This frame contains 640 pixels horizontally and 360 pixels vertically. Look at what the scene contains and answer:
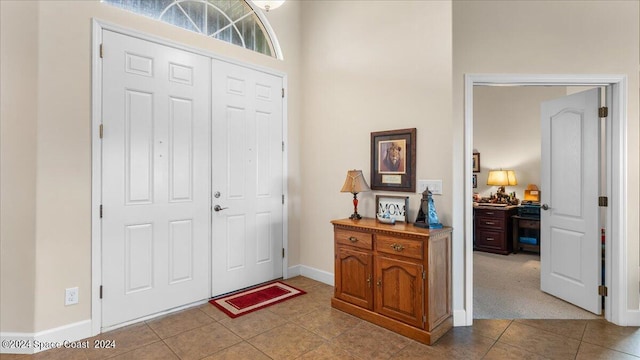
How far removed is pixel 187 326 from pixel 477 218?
184 inches

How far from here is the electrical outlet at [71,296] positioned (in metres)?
2.39

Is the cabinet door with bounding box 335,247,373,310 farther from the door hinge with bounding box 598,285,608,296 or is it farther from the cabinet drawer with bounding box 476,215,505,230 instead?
the cabinet drawer with bounding box 476,215,505,230

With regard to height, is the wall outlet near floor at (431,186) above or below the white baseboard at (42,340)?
above

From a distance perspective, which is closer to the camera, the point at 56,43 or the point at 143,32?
the point at 56,43

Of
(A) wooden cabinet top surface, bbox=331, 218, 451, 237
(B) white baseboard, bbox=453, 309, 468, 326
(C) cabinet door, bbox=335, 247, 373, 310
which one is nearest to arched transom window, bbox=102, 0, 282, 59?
(A) wooden cabinet top surface, bbox=331, 218, 451, 237

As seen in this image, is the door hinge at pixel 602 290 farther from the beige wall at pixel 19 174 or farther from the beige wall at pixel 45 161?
the beige wall at pixel 19 174

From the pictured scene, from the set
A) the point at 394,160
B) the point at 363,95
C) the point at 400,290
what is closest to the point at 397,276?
the point at 400,290

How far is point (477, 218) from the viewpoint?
5398mm

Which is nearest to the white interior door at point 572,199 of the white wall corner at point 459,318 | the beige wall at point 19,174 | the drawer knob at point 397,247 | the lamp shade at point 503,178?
the white wall corner at point 459,318

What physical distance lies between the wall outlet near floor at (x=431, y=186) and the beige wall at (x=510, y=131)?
3.72 meters

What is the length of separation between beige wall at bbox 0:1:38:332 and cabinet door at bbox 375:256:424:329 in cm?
257

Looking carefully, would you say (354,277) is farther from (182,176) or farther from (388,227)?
(182,176)

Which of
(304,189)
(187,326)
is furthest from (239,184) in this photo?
(187,326)

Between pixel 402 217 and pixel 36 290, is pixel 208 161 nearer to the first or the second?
pixel 36 290
